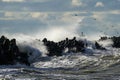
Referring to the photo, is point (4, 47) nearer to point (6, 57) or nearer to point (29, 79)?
point (6, 57)

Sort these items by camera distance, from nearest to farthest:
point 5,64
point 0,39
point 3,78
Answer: point 3,78 < point 5,64 < point 0,39

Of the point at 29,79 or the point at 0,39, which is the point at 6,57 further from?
the point at 29,79

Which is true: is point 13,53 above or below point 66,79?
above

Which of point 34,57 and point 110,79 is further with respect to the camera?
point 34,57

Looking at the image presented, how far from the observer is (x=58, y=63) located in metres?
176

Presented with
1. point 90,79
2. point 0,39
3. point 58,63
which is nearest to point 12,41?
point 0,39

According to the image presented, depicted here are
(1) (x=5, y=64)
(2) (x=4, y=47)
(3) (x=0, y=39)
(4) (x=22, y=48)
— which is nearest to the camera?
(1) (x=5, y=64)

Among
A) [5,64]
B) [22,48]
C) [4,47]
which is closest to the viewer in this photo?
[5,64]

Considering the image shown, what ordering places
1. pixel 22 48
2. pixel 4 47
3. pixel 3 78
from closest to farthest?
1. pixel 3 78
2. pixel 4 47
3. pixel 22 48

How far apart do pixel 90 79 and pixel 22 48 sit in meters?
103

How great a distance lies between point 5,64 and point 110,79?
63.7 metres

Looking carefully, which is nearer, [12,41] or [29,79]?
[29,79]

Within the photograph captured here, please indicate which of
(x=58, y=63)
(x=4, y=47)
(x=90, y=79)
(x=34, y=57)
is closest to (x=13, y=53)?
(x=4, y=47)

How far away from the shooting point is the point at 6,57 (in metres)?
161
